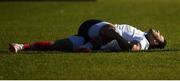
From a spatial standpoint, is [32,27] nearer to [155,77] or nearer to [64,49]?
[64,49]

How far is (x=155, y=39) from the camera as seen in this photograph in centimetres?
1498

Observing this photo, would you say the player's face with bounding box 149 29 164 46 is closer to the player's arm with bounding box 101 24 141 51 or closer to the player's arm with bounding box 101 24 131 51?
the player's arm with bounding box 101 24 141 51

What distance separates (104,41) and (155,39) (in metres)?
0.95

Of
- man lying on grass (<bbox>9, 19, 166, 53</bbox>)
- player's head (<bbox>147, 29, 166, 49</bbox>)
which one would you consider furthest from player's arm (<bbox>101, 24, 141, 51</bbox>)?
player's head (<bbox>147, 29, 166, 49</bbox>)

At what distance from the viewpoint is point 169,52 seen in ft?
49.4

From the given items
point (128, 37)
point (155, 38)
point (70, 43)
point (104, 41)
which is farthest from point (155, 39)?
point (70, 43)

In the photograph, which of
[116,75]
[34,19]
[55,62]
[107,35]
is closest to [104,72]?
[116,75]

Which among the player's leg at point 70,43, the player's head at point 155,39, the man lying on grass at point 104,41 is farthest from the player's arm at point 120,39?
the player's leg at point 70,43

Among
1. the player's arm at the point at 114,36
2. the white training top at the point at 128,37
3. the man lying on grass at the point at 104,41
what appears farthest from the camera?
the white training top at the point at 128,37

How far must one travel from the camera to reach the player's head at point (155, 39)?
14.8 metres

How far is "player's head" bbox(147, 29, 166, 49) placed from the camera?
14.8 m

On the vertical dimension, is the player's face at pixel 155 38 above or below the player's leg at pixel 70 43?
above

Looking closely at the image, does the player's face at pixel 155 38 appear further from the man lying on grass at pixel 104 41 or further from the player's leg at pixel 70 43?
the player's leg at pixel 70 43

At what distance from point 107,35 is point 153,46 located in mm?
1036
